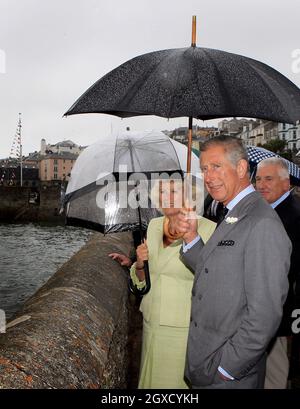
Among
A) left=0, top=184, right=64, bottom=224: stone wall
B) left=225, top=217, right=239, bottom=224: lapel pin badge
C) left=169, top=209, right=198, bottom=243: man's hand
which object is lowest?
left=0, top=184, right=64, bottom=224: stone wall

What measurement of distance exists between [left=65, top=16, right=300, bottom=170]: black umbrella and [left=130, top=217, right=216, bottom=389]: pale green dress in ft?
2.71

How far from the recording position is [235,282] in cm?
204

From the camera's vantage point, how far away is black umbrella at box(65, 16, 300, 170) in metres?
2.53

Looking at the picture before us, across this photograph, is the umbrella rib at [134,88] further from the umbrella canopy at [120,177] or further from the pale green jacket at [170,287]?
the umbrella canopy at [120,177]

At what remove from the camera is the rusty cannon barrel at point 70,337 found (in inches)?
70.8

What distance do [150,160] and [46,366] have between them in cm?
236

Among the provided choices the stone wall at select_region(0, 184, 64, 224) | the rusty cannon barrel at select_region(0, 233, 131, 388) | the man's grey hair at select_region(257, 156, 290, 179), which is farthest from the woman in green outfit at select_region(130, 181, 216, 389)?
the stone wall at select_region(0, 184, 64, 224)

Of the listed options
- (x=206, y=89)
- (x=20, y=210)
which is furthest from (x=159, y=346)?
(x=20, y=210)

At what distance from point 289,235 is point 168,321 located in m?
1.20

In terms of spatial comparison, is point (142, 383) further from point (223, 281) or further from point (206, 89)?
point (206, 89)

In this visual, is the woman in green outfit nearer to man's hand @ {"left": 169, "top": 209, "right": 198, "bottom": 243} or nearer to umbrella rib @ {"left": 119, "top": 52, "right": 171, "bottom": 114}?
man's hand @ {"left": 169, "top": 209, "right": 198, "bottom": 243}

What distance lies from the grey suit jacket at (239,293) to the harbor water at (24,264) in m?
8.44

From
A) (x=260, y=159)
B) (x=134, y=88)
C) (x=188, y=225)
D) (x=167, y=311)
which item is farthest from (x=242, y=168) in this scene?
(x=260, y=159)

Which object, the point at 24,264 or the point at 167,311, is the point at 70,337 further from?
the point at 24,264
